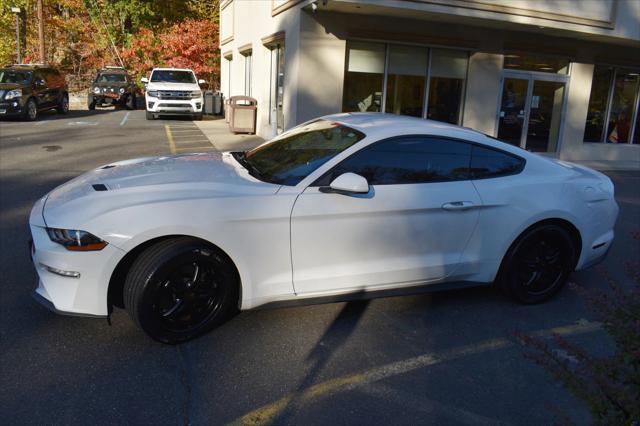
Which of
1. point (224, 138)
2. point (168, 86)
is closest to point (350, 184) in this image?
point (224, 138)

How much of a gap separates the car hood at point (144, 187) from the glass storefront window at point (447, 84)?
31.5ft

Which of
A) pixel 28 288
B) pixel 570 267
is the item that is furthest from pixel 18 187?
pixel 570 267

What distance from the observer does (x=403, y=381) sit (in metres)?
3.41

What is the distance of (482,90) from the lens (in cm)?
1342

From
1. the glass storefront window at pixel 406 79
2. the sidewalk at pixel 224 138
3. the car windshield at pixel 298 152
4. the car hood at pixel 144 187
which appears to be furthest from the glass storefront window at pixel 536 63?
the car hood at pixel 144 187

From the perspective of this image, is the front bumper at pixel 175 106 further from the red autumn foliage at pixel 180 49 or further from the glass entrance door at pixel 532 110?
the red autumn foliage at pixel 180 49

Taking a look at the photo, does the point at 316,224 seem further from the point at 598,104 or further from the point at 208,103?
the point at 208,103

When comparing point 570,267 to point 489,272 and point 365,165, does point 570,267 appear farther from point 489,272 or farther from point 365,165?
point 365,165

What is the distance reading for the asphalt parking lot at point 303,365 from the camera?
9.98 feet

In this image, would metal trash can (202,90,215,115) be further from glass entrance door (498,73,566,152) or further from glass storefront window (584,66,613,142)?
glass storefront window (584,66,613,142)

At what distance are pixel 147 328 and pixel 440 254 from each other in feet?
7.29

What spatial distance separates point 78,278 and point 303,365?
1.53 m

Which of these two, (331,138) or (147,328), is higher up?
(331,138)

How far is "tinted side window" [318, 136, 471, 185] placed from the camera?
13.1 ft
